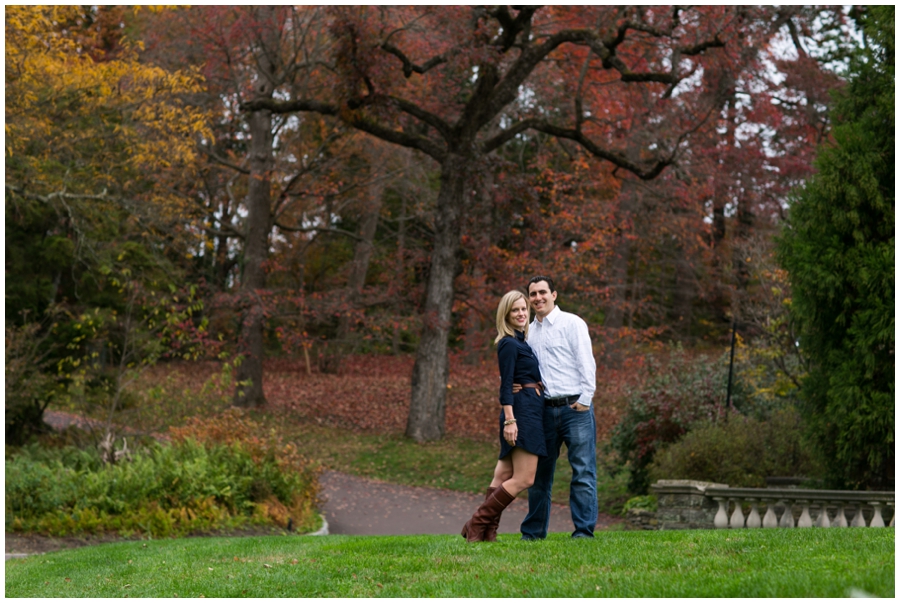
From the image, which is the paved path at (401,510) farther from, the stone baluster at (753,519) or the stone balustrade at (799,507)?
the stone baluster at (753,519)

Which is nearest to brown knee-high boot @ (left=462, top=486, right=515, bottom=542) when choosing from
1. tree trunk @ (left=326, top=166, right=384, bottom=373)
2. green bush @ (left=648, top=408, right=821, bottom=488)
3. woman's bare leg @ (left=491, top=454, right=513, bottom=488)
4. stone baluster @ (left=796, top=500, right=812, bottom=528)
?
woman's bare leg @ (left=491, top=454, right=513, bottom=488)

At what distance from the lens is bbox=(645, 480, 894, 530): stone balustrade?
28.0ft

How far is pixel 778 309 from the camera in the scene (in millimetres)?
14070

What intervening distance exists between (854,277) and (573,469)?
430 cm

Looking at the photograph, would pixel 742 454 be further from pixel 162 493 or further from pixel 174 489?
pixel 162 493

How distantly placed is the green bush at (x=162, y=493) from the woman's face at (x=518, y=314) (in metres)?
6.30

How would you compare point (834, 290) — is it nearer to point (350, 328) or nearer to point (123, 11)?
point (350, 328)

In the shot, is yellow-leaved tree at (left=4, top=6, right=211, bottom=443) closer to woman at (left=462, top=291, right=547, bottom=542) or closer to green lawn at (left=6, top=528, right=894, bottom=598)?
green lawn at (left=6, top=528, right=894, bottom=598)

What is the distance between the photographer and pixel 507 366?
251 inches

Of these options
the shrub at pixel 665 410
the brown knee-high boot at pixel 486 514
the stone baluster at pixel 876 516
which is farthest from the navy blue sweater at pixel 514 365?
the shrub at pixel 665 410

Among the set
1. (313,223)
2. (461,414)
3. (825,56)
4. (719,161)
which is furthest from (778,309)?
(313,223)

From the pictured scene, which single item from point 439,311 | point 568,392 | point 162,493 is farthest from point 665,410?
point 568,392

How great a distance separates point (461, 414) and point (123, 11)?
57.1 ft

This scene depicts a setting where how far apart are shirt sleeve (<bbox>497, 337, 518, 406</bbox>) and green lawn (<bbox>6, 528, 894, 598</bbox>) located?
3.48 feet
